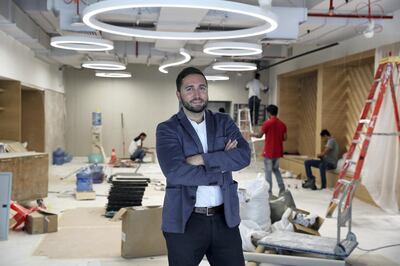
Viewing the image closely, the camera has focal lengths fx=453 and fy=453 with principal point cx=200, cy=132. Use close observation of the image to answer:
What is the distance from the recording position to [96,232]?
5453 mm

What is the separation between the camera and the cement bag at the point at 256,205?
4973mm

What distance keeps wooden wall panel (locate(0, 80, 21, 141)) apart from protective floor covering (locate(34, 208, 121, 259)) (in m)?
3.49

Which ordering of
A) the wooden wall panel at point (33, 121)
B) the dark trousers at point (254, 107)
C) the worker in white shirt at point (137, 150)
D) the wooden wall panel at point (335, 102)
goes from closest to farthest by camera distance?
the wooden wall panel at point (335, 102)
the wooden wall panel at point (33, 121)
the worker in white shirt at point (137, 150)
the dark trousers at point (254, 107)

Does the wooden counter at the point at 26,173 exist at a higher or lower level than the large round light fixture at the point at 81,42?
lower

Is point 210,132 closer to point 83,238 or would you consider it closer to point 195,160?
point 195,160

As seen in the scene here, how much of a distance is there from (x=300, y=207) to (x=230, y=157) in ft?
16.7

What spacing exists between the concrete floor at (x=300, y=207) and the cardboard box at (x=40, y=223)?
0.11 meters

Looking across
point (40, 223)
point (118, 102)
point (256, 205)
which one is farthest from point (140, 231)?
point (118, 102)

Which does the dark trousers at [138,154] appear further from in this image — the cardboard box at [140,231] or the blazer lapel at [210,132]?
the blazer lapel at [210,132]

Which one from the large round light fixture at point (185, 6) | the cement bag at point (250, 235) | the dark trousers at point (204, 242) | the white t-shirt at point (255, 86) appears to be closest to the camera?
the dark trousers at point (204, 242)

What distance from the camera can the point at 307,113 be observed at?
13.1 meters

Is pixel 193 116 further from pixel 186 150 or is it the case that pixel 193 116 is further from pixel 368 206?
pixel 368 206

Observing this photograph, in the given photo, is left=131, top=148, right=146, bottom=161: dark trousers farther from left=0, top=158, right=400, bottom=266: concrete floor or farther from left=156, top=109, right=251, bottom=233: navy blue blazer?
left=156, top=109, right=251, bottom=233: navy blue blazer

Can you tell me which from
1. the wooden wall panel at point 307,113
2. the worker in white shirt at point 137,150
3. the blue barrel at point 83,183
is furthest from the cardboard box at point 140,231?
the wooden wall panel at point 307,113
